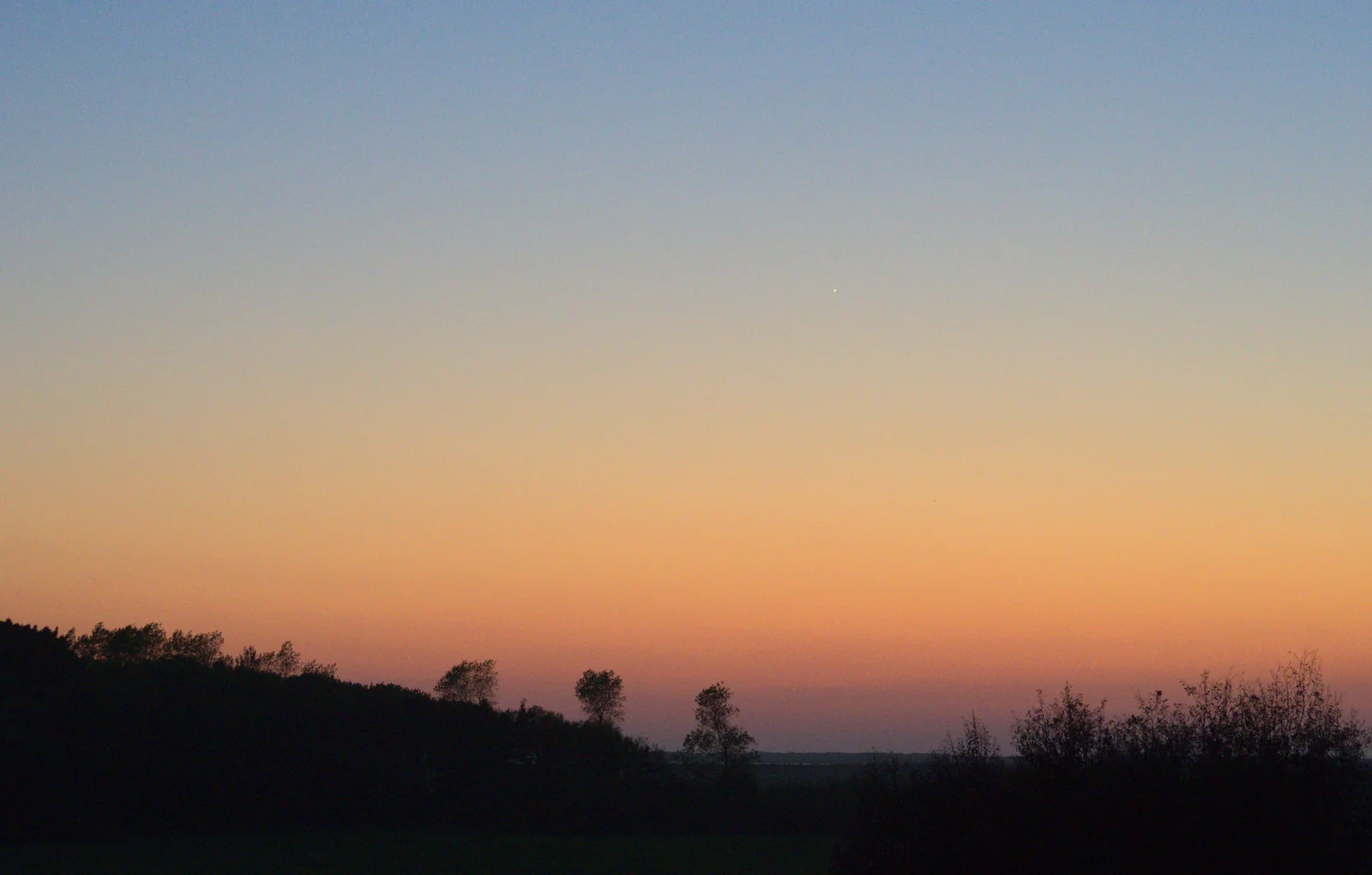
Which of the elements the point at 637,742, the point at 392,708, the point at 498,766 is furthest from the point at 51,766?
the point at 637,742

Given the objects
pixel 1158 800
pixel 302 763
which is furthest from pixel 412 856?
pixel 1158 800

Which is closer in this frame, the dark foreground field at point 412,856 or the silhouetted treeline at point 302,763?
the dark foreground field at point 412,856

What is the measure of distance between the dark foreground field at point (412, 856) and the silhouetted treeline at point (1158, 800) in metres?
32.6

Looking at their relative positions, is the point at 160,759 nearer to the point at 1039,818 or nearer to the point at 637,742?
the point at 637,742

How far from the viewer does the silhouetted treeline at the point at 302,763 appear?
63375mm

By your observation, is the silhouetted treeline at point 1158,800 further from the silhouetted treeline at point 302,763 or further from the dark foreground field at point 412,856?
the silhouetted treeline at point 302,763

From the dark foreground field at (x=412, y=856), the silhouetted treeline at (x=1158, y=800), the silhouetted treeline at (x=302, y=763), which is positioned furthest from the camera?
the silhouetted treeline at (x=302, y=763)

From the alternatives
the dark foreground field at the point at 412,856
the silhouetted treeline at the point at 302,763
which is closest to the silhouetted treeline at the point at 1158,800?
the dark foreground field at the point at 412,856

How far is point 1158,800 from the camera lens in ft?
63.7

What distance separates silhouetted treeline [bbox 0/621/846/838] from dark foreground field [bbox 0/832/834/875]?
3838mm

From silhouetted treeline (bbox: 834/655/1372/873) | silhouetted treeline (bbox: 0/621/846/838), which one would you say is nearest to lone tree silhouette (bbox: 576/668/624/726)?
silhouetted treeline (bbox: 0/621/846/838)

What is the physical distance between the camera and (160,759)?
6525cm

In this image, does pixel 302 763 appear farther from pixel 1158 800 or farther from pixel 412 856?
pixel 1158 800

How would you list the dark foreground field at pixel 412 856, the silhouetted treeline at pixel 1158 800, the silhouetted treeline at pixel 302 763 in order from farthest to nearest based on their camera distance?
1. the silhouetted treeline at pixel 302 763
2. the dark foreground field at pixel 412 856
3. the silhouetted treeline at pixel 1158 800
